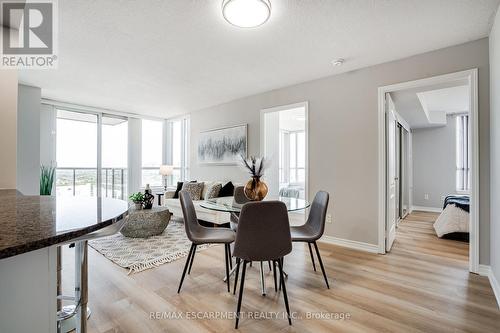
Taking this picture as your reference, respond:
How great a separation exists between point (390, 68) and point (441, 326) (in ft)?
9.18

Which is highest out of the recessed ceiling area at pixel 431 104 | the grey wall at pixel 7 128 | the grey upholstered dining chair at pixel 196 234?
the recessed ceiling area at pixel 431 104

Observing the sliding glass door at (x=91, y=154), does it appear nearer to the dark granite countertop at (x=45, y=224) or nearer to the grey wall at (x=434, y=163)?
the dark granite countertop at (x=45, y=224)

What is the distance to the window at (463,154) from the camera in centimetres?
575

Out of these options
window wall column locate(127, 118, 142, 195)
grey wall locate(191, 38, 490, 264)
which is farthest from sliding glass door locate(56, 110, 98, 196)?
grey wall locate(191, 38, 490, 264)

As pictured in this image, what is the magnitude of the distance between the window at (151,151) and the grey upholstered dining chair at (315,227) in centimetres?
494

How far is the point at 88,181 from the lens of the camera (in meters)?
5.49

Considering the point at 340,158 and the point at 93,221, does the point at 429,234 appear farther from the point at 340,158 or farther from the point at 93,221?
the point at 93,221

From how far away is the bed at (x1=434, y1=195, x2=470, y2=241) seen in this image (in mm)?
3723

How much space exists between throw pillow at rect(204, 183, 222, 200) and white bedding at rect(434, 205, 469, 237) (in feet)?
12.6

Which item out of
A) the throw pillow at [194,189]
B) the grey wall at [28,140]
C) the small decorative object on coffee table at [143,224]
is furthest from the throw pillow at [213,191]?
the grey wall at [28,140]

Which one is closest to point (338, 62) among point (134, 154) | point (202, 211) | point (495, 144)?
point (495, 144)

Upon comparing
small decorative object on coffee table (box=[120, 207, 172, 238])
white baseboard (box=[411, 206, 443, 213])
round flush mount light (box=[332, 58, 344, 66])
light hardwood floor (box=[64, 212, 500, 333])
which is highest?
round flush mount light (box=[332, 58, 344, 66])

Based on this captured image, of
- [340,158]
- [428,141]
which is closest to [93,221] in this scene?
[340,158]

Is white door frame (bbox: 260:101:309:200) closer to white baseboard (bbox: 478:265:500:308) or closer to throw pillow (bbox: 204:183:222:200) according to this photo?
throw pillow (bbox: 204:183:222:200)
